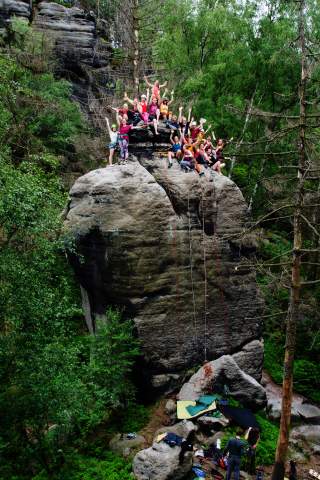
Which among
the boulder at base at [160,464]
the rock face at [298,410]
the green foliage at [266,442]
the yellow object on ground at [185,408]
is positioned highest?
the boulder at base at [160,464]

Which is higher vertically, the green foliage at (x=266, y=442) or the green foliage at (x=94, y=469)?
the green foliage at (x=94, y=469)

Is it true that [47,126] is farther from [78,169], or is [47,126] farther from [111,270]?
[111,270]

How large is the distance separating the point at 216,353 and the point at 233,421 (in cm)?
265

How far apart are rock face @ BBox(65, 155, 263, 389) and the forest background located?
106 centimetres

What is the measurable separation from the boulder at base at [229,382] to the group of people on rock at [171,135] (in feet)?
21.8

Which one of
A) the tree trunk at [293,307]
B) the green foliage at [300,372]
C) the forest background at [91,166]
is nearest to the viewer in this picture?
the forest background at [91,166]

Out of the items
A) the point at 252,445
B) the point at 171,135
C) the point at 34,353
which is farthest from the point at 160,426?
the point at 171,135

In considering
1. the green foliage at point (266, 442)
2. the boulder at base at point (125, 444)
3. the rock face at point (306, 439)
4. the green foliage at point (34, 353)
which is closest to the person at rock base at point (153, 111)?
the green foliage at point (34, 353)

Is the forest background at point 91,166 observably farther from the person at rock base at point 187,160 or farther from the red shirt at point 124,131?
the red shirt at point 124,131

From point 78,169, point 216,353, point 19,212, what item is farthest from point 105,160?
point 19,212

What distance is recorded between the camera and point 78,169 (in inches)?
878

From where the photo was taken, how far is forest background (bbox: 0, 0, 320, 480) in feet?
29.0

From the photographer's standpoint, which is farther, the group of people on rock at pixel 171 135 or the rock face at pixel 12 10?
the rock face at pixel 12 10

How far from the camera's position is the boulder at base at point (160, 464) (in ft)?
32.6
